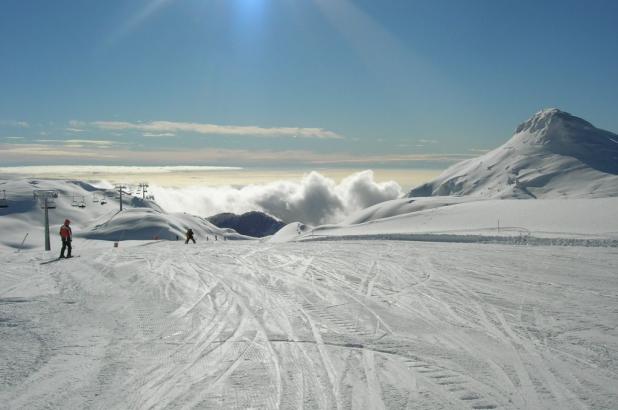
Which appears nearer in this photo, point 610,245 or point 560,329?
point 560,329

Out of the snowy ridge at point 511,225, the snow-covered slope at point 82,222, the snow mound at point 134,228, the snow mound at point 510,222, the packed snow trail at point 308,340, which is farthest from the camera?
the snow mound at point 134,228

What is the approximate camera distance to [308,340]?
24.3 feet

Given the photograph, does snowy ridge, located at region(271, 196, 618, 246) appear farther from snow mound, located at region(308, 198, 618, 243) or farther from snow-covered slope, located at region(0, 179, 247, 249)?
snow-covered slope, located at region(0, 179, 247, 249)

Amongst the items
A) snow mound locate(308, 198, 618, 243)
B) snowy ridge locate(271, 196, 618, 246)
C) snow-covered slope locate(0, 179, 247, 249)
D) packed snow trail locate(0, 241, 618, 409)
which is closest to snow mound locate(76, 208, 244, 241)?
snow-covered slope locate(0, 179, 247, 249)

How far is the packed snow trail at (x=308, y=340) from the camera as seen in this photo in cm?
538

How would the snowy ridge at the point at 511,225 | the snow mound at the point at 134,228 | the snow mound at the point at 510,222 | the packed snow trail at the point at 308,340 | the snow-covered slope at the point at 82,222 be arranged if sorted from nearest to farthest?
the packed snow trail at the point at 308,340 < the snowy ridge at the point at 511,225 < the snow mound at the point at 510,222 < the snow-covered slope at the point at 82,222 < the snow mound at the point at 134,228

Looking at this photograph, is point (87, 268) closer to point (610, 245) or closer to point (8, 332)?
point (8, 332)

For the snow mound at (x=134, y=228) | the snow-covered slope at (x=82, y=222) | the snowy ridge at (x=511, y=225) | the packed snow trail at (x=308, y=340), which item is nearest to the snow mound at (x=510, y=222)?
the snowy ridge at (x=511, y=225)

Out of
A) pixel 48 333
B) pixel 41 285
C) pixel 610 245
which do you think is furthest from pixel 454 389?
pixel 610 245

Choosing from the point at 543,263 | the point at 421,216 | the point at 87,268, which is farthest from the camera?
the point at 421,216

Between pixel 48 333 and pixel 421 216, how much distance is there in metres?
44.8

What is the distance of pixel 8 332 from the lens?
758cm

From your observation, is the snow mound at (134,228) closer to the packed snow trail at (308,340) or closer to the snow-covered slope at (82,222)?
the snow-covered slope at (82,222)

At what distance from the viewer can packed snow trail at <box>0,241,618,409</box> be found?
5383mm
